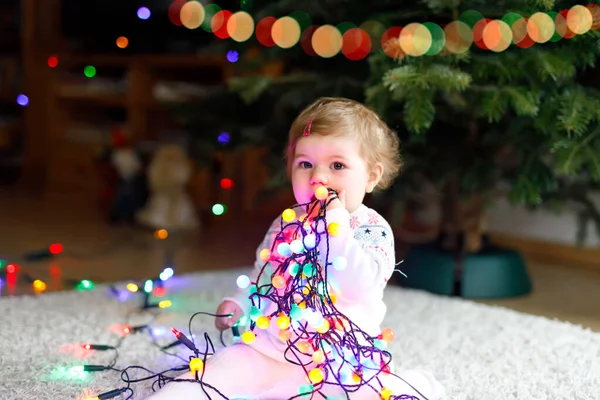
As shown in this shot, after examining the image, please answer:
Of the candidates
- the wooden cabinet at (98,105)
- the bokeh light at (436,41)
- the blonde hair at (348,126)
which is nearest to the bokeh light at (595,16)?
the bokeh light at (436,41)

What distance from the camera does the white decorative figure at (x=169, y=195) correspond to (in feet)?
8.77

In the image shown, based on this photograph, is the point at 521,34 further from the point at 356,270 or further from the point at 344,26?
the point at 356,270

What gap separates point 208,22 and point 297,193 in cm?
90

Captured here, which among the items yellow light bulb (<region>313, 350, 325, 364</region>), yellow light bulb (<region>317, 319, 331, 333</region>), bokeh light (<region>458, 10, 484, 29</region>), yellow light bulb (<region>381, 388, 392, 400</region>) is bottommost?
yellow light bulb (<region>381, 388, 392, 400</region>)

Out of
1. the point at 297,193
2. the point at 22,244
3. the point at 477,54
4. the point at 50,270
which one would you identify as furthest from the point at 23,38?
the point at 297,193

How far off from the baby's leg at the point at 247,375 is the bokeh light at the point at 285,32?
89cm

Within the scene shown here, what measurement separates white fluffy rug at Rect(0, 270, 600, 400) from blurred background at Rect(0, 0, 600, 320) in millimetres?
191

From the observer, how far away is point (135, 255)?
7.27 ft

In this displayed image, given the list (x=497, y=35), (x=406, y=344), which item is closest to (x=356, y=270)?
(x=406, y=344)

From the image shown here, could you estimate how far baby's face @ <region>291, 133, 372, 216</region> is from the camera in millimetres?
1022

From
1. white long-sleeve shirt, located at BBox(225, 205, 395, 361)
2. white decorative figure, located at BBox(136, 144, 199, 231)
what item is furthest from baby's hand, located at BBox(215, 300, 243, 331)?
white decorative figure, located at BBox(136, 144, 199, 231)

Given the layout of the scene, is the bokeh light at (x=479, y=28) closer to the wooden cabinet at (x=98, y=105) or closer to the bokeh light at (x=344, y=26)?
the bokeh light at (x=344, y=26)

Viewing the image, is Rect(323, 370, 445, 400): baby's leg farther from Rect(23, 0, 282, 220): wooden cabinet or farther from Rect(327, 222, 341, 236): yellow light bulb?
Rect(23, 0, 282, 220): wooden cabinet

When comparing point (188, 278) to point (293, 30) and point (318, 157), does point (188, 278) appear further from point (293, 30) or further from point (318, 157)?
point (318, 157)
